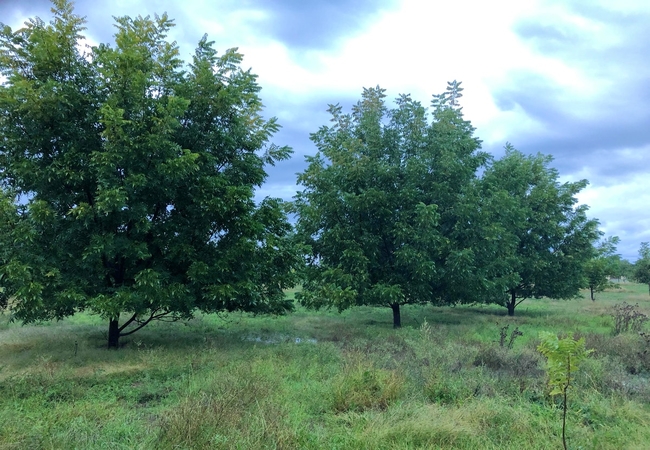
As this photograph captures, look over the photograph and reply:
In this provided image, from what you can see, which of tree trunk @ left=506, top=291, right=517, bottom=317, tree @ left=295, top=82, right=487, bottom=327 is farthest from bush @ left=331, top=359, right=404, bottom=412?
tree trunk @ left=506, top=291, right=517, bottom=317

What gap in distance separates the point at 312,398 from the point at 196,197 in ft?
21.3

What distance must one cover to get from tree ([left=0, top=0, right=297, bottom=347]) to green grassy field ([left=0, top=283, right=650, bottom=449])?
175 cm

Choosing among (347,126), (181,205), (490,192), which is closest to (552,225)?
(490,192)

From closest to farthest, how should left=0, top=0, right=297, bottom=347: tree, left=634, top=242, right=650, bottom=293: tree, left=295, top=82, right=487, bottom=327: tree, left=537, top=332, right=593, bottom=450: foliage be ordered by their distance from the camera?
left=537, top=332, right=593, bottom=450: foliage < left=0, top=0, right=297, bottom=347: tree < left=295, top=82, right=487, bottom=327: tree < left=634, top=242, right=650, bottom=293: tree

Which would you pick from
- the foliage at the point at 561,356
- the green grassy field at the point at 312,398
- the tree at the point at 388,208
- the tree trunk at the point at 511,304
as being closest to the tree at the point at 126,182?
the green grassy field at the point at 312,398

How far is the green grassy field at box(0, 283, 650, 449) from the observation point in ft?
16.8

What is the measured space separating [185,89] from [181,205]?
3.25 m

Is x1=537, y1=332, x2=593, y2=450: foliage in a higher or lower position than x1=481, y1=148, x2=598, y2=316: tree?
lower

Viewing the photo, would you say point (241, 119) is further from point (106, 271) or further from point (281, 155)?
point (106, 271)

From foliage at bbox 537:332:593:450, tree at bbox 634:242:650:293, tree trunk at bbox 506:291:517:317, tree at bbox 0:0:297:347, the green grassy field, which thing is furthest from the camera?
tree at bbox 634:242:650:293

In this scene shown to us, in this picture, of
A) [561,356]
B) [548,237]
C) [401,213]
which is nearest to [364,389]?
[561,356]

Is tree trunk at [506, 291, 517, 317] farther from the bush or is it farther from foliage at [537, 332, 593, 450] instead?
foliage at [537, 332, 593, 450]

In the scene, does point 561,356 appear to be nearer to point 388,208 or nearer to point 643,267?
point 388,208

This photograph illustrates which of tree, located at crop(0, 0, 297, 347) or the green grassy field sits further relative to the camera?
tree, located at crop(0, 0, 297, 347)
